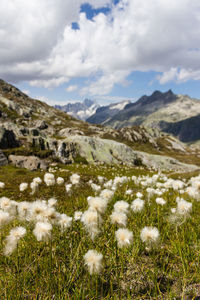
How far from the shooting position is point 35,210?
3277 mm

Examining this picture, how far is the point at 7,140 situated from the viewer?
39.6 m

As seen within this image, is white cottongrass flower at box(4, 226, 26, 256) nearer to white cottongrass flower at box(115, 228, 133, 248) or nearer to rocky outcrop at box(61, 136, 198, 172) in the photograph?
white cottongrass flower at box(115, 228, 133, 248)

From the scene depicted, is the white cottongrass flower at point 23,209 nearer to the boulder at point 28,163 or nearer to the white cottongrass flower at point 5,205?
the white cottongrass flower at point 5,205

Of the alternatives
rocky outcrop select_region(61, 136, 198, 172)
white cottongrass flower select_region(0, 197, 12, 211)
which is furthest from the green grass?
rocky outcrop select_region(61, 136, 198, 172)

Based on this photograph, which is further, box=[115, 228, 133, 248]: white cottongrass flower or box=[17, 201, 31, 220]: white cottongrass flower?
box=[17, 201, 31, 220]: white cottongrass flower

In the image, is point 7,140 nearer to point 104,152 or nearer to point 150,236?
point 104,152

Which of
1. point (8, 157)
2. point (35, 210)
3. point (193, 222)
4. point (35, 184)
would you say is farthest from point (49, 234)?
point (8, 157)

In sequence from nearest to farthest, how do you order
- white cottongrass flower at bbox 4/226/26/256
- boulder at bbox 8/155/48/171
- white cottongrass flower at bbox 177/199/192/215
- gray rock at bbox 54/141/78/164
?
white cottongrass flower at bbox 4/226/26/256 < white cottongrass flower at bbox 177/199/192/215 < boulder at bbox 8/155/48/171 < gray rock at bbox 54/141/78/164

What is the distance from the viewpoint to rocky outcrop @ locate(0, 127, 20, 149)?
38200 mm

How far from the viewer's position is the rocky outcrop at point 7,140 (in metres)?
38.2

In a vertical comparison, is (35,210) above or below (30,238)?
above

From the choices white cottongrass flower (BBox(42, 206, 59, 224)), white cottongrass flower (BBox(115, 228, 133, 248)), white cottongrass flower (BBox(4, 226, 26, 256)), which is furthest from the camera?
white cottongrass flower (BBox(42, 206, 59, 224))

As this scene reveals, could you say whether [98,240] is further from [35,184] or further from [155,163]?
[155,163]

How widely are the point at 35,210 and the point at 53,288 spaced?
1.23 metres
